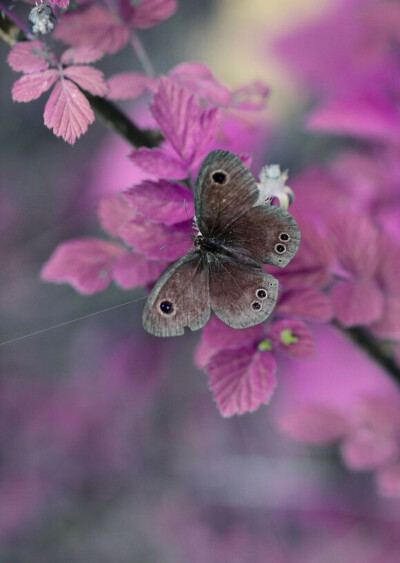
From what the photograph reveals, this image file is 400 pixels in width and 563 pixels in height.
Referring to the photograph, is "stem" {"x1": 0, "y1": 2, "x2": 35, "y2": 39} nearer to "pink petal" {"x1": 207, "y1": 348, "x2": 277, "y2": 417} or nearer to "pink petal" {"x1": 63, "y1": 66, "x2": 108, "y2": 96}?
"pink petal" {"x1": 63, "y1": 66, "x2": 108, "y2": 96}

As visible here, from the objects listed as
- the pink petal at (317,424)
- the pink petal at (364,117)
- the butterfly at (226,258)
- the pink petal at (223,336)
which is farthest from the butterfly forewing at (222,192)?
the pink petal at (317,424)

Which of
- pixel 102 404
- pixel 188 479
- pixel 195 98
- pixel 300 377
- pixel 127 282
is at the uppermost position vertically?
pixel 195 98

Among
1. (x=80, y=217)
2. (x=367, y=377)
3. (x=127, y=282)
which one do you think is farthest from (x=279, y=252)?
(x=80, y=217)

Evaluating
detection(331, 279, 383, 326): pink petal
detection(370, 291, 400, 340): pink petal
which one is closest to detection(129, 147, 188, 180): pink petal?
detection(331, 279, 383, 326): pink petal

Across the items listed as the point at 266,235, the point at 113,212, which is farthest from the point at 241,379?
the point at 113,212

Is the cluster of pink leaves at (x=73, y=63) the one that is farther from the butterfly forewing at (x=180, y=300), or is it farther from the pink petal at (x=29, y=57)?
the butterfly forewing at (x=180, y=300)

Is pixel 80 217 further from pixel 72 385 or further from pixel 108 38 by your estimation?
pixel 108 38

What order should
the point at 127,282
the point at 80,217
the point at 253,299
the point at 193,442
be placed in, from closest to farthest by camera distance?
the point at 253,299 < the point at 127,282 < the point at 193,442 < the point at 80,217
